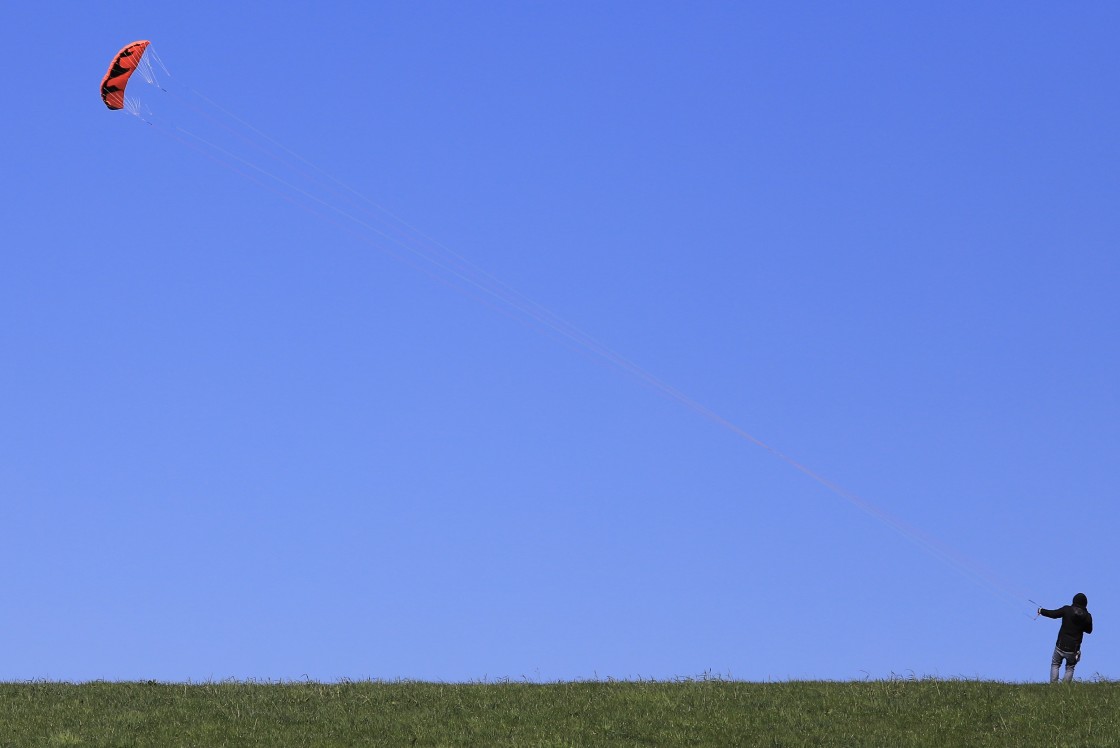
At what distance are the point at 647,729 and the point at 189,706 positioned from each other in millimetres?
8584

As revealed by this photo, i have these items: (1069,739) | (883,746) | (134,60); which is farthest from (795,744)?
(134,60)

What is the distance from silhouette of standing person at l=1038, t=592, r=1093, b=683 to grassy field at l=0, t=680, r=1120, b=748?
1224 mm

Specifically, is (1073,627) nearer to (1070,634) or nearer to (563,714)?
(1070,634)

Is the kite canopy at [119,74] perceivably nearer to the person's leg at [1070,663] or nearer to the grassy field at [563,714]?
the grassy field at [563,714]

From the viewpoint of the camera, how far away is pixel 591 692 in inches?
1104

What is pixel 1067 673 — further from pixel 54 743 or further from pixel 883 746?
pixel 54 743

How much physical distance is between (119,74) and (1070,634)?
28.1 meters

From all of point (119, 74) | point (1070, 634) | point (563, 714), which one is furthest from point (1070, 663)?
point (119, 74)

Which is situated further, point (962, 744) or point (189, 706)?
point (189, 706)

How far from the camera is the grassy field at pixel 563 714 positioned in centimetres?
2448

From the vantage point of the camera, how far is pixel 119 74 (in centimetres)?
3994

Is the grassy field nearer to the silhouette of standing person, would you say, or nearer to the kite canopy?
the silhouette of standing person

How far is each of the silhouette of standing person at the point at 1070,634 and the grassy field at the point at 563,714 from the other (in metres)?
1.22

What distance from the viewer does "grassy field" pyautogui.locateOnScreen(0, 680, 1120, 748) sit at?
24484 mm
